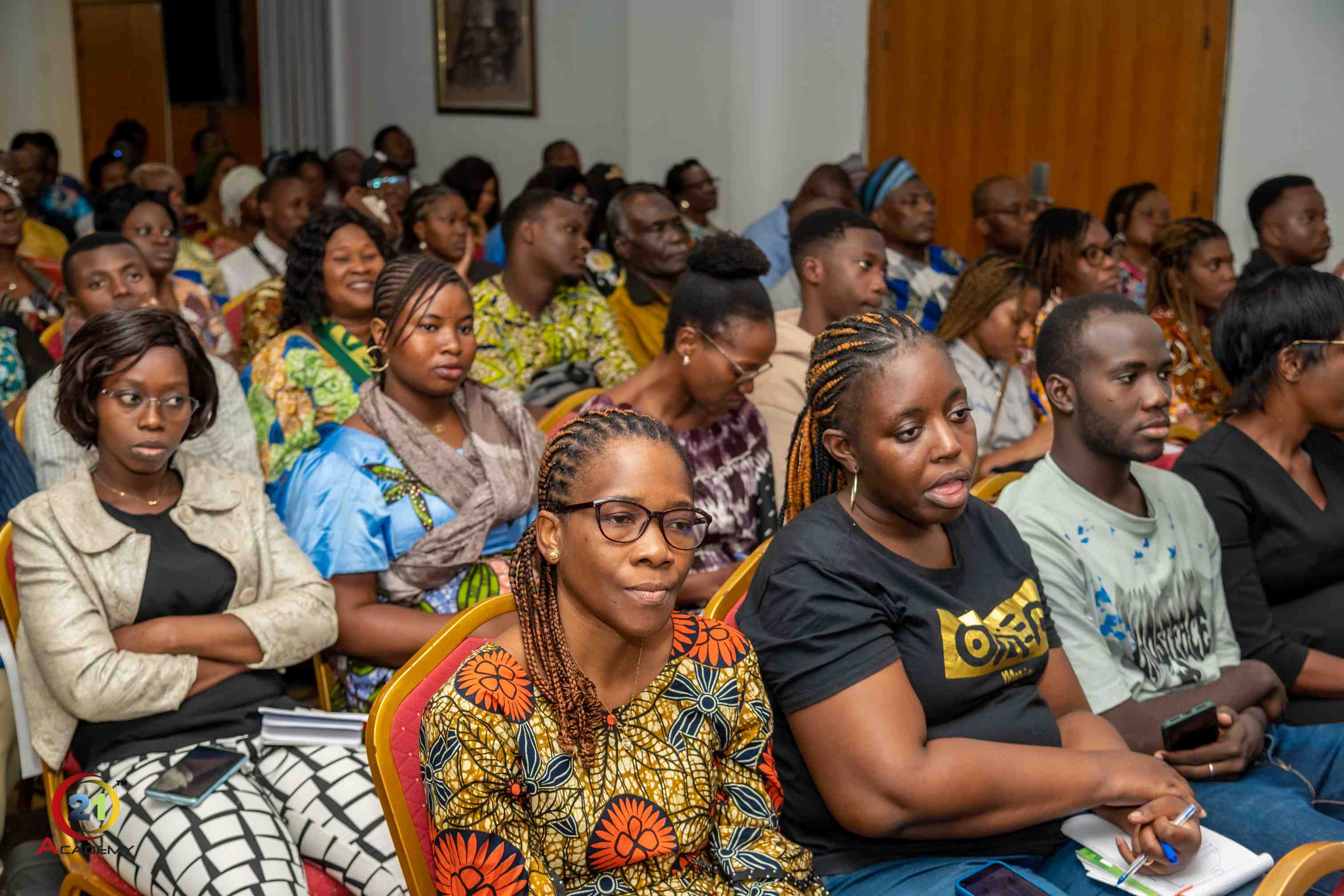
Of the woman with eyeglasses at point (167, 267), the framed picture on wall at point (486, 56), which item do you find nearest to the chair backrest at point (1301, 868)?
the woman with eyeglasses at point (167, 267)

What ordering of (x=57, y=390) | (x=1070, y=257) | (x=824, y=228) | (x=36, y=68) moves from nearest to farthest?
1. (x=57, y=390)
2. (x=824, y=228)
3. (x=1070, y=257)
4. (x=36, y=68)

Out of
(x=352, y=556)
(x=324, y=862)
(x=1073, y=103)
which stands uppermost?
(x=1073, y=103)

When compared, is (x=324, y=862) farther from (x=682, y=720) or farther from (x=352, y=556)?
(x=682, y=720)

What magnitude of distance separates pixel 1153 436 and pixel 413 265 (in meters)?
1.64

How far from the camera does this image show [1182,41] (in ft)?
21.7

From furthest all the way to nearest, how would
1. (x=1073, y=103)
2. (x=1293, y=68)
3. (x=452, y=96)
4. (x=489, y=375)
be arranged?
1. (x=452, y=96)
2. (x=1073, y=103)
3. (x=1293, y=68)
4. (x=489, y=375)

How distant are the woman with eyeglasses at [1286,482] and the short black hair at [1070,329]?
1.48 ft

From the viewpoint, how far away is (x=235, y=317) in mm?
4875

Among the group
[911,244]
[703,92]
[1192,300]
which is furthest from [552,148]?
[1192,300]

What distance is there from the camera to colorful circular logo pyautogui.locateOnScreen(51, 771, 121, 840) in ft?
7.14

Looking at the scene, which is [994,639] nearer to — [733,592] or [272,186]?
[733,592]

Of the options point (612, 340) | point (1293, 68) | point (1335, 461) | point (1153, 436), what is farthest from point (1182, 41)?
point (1153, 436)

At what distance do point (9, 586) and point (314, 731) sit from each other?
0.65 m

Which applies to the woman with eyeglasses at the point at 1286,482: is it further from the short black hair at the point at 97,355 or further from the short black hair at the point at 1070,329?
the short black hair at the point at 97,355
